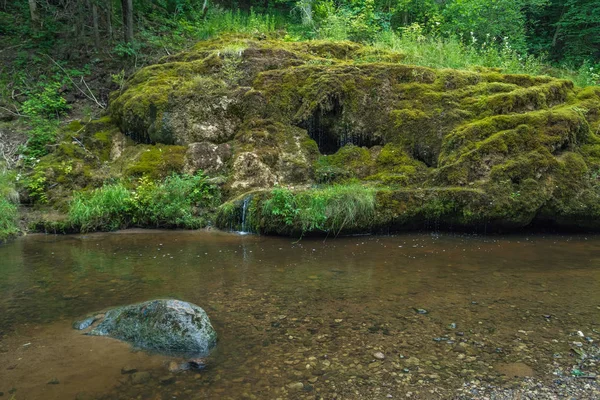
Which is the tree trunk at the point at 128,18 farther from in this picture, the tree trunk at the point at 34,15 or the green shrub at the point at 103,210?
the green shrub at the point at 103,210

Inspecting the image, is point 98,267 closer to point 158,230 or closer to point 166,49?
point 158,230

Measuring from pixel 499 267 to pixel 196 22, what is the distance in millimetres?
15737

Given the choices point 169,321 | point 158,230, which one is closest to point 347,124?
point 158,230

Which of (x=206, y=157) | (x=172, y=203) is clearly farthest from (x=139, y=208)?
(x=206, y=157)

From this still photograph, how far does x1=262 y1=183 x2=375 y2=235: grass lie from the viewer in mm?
7840

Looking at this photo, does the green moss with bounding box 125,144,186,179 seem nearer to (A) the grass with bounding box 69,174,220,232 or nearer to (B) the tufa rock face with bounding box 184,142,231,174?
(B) the tufa rock face with bounding box 184,142,231,174

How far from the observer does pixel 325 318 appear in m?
4.30

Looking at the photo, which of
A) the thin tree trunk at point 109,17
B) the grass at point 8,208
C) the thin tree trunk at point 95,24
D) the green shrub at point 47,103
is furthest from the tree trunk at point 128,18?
the grass at point 8,208

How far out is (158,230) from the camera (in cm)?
884

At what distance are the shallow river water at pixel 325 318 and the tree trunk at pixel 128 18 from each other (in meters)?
9.52

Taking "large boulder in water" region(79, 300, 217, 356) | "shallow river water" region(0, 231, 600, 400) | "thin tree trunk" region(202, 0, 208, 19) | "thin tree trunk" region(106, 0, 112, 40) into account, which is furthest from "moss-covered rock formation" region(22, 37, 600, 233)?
"thin tree trunk" region(202, 0, 208, 19)

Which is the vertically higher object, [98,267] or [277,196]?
[277,196]

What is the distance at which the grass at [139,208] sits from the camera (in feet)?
28.4

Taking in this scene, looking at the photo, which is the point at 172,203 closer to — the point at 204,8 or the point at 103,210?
the point at 103,210
